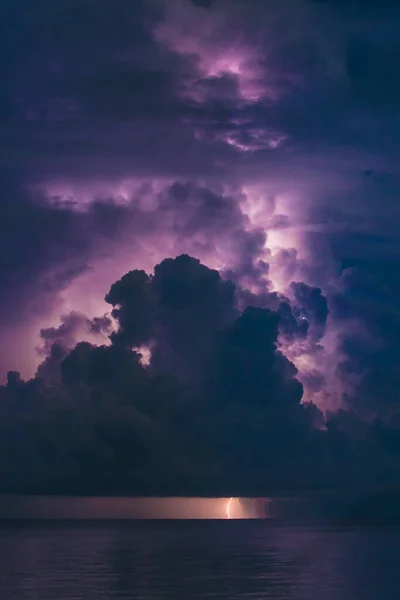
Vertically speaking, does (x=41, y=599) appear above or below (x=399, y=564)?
below

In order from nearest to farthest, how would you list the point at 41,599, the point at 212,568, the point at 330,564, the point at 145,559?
the point at 41,599
the point at 212,568
the point at 330,564
the point at 145,559

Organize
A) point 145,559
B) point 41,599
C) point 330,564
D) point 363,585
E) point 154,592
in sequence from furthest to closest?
1. point 145,559
2. point 330,564
3. point 363,585
4. point 154,592
5. point 41,599

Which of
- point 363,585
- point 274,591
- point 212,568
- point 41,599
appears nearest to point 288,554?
point 212,568

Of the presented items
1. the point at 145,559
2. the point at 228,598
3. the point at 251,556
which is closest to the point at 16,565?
the point at 145,559

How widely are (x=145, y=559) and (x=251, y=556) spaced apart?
23.9m

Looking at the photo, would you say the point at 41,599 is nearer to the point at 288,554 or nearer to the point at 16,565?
the point at 16,565

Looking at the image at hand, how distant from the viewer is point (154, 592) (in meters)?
111

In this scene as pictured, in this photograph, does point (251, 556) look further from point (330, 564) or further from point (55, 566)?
point (55, 566)

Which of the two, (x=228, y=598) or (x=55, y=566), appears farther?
(x=55, y=566)

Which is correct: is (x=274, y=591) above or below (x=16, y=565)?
below

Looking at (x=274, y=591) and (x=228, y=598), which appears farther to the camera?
(x=274, y=591)

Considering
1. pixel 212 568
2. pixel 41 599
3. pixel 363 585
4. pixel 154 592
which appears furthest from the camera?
pixel 212 568

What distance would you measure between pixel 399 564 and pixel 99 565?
173ft

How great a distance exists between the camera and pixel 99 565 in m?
159
